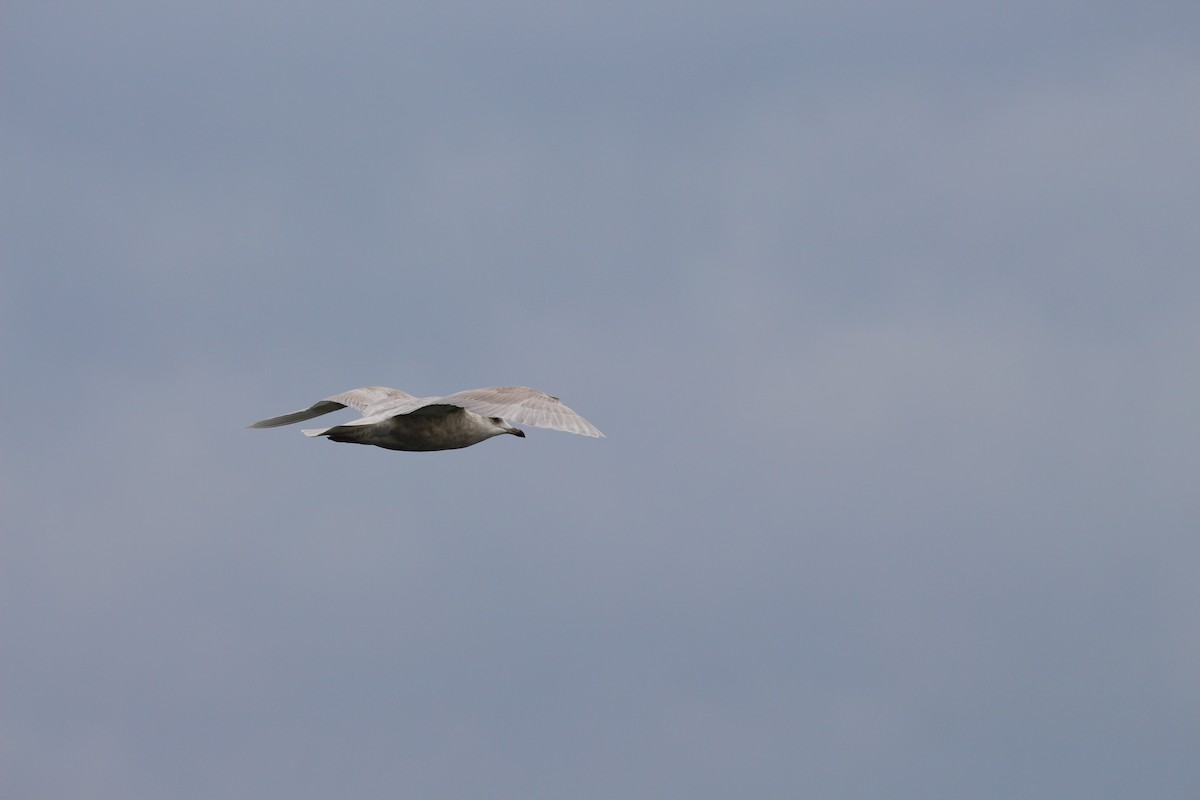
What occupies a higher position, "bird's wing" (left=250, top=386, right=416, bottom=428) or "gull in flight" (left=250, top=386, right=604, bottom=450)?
"bird's wing" (left=250, top=386, right=416, bottom=428)

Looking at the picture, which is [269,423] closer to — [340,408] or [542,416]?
[340,408]

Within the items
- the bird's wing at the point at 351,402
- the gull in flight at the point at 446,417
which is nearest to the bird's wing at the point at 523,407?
the gull in flight at the point at 446,417

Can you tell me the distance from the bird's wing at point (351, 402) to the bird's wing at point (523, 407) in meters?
2.94

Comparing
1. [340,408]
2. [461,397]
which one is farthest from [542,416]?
[340,408]

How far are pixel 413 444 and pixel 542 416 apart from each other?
12.5 ft

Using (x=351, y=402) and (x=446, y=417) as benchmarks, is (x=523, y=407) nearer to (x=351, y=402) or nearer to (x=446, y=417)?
(x=446, y=417)

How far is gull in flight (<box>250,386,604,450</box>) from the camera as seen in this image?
35844mm

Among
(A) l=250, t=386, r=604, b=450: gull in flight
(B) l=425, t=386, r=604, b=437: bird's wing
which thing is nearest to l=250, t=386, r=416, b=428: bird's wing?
(A) l=250, t=386, r=604, b=450: gull in flight

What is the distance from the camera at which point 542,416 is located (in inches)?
1416

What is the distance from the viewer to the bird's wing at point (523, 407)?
35.4m

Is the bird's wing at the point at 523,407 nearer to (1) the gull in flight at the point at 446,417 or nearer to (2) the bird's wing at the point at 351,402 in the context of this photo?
(1) the gull in flight at the point at 446,417

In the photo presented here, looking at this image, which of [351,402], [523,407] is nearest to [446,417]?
[523,407]

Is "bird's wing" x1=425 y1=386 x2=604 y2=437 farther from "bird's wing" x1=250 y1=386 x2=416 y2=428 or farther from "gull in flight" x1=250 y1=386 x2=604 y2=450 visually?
"bird's wing" x1=250 y1=386 x2=416 y2=428

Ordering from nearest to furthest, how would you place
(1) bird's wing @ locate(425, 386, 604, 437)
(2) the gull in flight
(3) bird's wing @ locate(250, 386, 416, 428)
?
(1) bird's wing @ locate(425, 386, 604, 437) → (2) the gull in flight → (3) bird's wing @ locate(250, 386, 416, 428)
